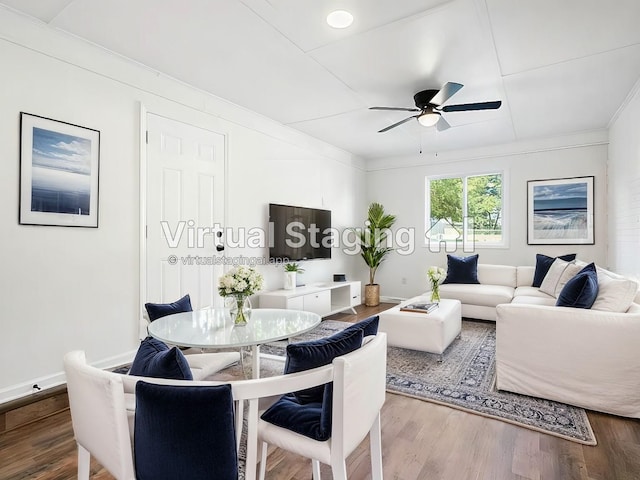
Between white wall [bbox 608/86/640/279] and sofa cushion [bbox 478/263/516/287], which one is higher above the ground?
white wall [bbox 608/86/640/279]

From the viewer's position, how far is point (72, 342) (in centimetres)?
268

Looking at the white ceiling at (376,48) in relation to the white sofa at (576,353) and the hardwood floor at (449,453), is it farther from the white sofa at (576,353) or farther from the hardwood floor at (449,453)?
the hardwood floor at (449,453)

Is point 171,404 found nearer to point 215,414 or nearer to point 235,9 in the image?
point 215,414

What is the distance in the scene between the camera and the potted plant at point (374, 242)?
6.15m

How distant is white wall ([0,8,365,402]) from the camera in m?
2.37

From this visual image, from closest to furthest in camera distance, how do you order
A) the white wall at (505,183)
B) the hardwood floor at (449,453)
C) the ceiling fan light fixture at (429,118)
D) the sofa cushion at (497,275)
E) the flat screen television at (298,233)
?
the hardwood floor at (449,453), the ceiling fan light fixture at (429,118), the flat screen television at (298,233), the white wall at (505,183), the sofa cushion at (497,275)

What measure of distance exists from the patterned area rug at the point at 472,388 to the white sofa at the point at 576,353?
0.12 meters

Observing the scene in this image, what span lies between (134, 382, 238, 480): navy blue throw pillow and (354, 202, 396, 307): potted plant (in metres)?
5.20

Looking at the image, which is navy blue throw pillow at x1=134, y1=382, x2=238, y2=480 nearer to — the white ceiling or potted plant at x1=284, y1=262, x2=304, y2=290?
the white ceiling

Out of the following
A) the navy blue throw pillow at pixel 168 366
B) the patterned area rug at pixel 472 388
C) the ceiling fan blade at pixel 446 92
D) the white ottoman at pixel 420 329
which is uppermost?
the ceiling fan blade at pixel 446 92

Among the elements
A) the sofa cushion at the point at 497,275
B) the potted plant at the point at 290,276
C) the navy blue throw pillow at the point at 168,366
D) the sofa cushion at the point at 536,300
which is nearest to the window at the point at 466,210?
the sofa cushion at the point at 497,275

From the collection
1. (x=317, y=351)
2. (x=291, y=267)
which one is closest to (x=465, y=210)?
(x=291, y=267)

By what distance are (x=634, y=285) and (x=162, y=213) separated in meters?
3.69

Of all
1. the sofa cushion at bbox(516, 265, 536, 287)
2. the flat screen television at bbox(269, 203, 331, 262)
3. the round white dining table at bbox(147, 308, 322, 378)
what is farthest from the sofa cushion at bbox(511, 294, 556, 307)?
the round white dining table at bbox(147, 308, 322, 378)
